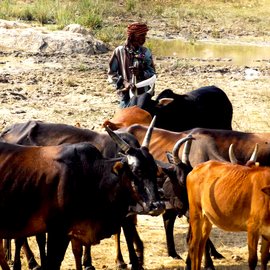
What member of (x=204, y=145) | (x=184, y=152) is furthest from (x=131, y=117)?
(x=184, y=152)

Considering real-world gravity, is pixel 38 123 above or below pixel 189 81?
above

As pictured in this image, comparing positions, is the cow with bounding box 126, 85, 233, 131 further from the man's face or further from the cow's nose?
the cow's nose

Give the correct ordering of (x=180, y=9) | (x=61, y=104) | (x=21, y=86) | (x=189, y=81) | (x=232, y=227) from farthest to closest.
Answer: (x=180, y=9)
(x=189, y=81)
(x=21, y=86)
(x=61, y=104)
(x=232, y=227)

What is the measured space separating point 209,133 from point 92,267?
2231 millimetres

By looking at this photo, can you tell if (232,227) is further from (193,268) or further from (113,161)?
(113,161)

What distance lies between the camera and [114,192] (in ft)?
22.9

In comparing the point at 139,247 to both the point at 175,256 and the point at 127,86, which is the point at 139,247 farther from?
the point at 127,86

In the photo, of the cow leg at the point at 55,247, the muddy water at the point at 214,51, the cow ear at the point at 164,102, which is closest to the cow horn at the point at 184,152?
the cow leg at the point at 55,247

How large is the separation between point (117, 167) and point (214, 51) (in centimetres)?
1927

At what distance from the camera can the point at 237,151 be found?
369 inches

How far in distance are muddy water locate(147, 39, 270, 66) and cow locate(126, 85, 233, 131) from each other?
404 inches

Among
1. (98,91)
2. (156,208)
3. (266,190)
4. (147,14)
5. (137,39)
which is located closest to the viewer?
(156,208)

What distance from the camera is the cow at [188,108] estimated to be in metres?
11.2

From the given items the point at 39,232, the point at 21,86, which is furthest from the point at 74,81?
the point at 39,232
